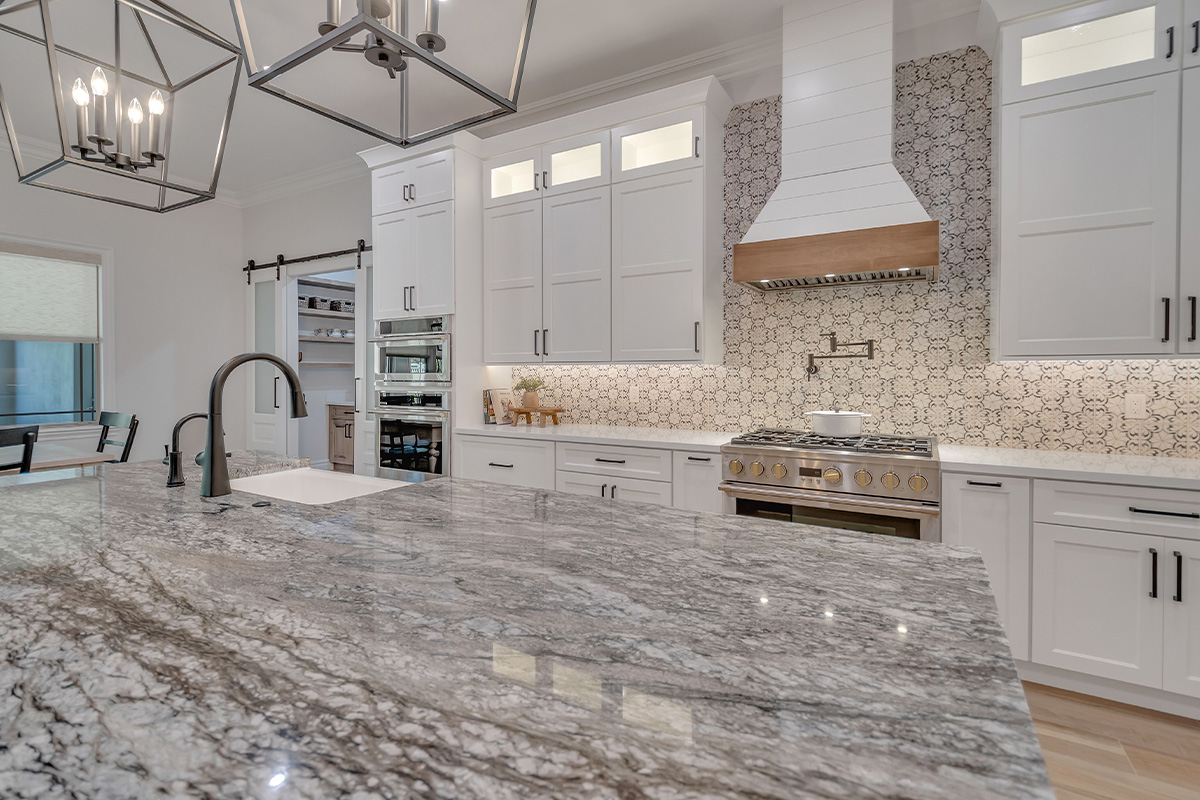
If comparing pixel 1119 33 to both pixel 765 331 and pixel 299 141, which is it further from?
pixel 299 141

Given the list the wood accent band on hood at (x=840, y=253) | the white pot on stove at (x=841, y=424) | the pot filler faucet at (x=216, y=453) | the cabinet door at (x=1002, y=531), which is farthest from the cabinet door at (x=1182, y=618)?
the pot filler faucet at (x=216, y=453)

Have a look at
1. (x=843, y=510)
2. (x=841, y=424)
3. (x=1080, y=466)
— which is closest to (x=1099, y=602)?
(x=1080, y=466)

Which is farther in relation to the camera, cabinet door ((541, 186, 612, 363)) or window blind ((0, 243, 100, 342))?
window blind ((0, 243, 100, 342))

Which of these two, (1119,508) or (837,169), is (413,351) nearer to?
(837,169)

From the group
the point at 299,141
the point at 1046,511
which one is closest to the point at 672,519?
the point at 1046,511

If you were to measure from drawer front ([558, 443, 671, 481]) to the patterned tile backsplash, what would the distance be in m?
0.63

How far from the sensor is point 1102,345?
2314mm

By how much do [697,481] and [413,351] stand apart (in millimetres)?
2134

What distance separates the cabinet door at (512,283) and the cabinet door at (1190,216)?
298 cm

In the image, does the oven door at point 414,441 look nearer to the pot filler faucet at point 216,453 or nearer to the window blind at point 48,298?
the pot filler faucet at point 216,453

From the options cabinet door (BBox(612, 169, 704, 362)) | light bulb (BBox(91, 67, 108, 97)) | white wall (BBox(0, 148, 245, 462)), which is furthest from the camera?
white wall (BBox(0, 148, 245, 462))

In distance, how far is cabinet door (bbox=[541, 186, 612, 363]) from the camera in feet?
11.3

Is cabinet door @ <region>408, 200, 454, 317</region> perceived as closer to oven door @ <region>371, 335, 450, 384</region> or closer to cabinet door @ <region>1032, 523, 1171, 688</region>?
oven door @ <region>371, 335, 450, 384</region>

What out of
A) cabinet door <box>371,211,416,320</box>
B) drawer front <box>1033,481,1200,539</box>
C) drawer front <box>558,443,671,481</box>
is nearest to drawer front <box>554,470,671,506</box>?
drawer front <box>558,443,671,481</box>
